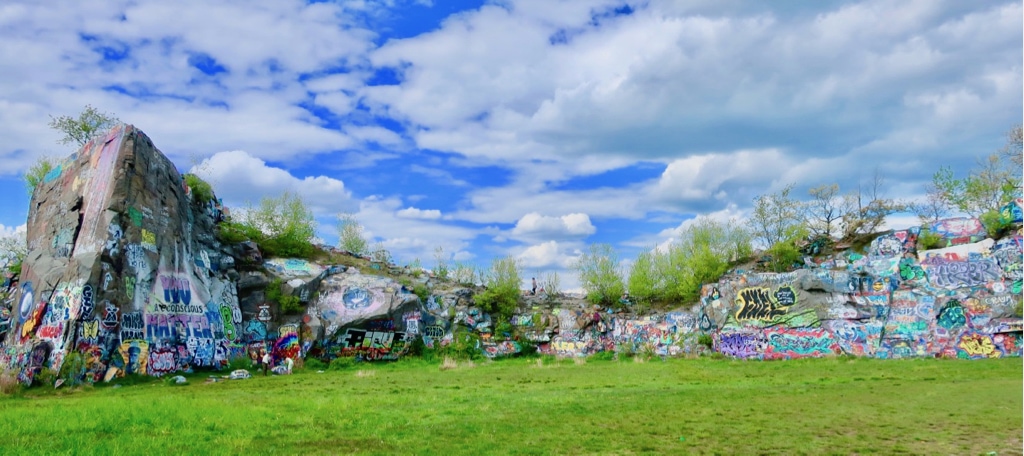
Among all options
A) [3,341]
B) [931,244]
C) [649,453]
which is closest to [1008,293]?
[931,244]

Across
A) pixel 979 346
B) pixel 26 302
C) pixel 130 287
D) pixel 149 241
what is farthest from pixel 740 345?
pixel 26 302

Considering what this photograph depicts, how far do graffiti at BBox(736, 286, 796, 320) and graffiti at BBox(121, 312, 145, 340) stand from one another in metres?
34.8

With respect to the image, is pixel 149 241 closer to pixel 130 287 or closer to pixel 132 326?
pixel 130 287

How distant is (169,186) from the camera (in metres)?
35.0

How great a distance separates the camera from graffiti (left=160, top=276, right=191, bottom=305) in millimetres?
32125

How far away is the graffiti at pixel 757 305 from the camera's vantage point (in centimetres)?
3828

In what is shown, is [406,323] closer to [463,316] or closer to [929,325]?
[463,316]

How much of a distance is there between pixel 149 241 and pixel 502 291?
26.9m

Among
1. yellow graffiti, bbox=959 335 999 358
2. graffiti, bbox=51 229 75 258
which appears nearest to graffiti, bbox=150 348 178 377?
graffiti, bbox=51 229 75 258

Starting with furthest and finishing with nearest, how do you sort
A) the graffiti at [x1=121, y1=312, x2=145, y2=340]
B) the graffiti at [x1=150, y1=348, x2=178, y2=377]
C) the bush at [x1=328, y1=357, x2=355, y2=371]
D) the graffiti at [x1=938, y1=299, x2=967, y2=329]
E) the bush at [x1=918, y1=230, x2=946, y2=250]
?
the bush at [x1=328, y1=357, x2=355, y2=371]
the bush at [x1=918, y1=230, x2=946, y2=250]
the graffiti at [x1=938, y1=299, x2=967, y2=329]
the graffiti at [x1=150, y1=348, x2=178, y2=377]
the graffiti at [x1=121, y1=312, x2=145, y2=340]

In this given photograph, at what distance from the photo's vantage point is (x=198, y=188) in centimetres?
4028

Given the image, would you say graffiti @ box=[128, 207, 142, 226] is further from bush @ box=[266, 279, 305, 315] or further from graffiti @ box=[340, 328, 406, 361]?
graffiti @ box=[340, 328, 406, 361]

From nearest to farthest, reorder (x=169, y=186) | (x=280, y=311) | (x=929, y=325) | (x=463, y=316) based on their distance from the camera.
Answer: (x=929, y=325) → (x=169, y=186) → (x=280, y=311) → (x=463, y=316)

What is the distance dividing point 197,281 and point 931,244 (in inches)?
1730
